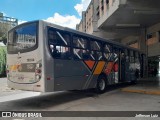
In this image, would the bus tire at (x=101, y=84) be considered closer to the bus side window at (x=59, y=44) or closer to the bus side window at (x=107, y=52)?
the bus side window at (x=107, y=52)

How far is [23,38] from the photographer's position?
9930 millimetres

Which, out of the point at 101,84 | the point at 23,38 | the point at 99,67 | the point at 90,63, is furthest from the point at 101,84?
the point at 23,38

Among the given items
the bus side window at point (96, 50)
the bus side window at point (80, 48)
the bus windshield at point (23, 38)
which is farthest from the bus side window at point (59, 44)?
the bus side window at point (96, 50)

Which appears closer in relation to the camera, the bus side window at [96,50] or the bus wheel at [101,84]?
the bus side window at [96,50]

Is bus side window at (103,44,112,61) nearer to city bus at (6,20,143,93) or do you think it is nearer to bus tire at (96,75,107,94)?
city bus at (6,20,143,93)

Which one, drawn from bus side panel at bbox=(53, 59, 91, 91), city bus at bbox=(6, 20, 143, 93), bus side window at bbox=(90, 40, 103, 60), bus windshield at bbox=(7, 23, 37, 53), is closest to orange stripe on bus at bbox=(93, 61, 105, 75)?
city bus at bbox=(6, 20, 143, 93)

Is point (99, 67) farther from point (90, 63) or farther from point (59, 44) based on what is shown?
point (59, 44)

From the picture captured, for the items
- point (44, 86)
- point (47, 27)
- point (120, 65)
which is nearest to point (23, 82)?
point (44, 86)

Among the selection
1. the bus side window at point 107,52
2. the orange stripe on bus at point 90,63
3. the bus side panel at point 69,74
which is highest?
the bus side window at point 107,52

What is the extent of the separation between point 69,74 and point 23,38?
2466 millimetres

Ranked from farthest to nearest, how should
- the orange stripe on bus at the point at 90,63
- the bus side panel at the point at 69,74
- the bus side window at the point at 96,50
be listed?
1. the bus side window at the point at 96,50
2. the orange stripe on bus at the point at 90,63
3. the bus side panel at the point at 69,74

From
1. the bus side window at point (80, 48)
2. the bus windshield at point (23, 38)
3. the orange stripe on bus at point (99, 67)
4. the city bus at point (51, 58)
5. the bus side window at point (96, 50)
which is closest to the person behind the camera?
the city bus at point (51, 58)

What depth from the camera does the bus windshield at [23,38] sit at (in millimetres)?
9515

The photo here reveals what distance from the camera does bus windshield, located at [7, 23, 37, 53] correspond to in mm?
9515
